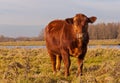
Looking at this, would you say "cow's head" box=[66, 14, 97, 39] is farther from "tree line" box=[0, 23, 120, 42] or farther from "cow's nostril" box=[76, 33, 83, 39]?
"tree line" box=[0, 23, 120, 42]

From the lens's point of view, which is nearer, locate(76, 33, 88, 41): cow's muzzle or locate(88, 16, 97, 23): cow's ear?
locate(76, 33, 88, 41): cow's muzzle

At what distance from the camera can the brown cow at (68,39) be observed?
10.8 m

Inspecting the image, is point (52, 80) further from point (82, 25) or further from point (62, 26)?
point (62, 26)

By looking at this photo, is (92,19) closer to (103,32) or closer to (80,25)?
(80,25)

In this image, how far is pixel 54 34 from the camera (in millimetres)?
12602

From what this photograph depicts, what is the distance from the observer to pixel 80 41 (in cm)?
1097

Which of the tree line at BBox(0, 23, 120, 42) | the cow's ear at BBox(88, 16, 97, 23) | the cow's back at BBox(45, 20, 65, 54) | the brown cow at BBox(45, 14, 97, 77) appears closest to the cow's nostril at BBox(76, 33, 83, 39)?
the brown cow at BBox(45, 14, 97, 77)

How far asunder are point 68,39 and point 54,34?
4.25ft

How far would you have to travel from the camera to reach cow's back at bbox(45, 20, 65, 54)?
1233 centimetres

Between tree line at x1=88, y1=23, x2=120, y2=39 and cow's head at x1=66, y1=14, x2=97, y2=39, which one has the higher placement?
cow's head at x1=66, y1=14, x2=97, y2=39

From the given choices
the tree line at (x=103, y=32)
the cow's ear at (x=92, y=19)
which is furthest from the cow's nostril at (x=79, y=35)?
the tree line at (x=103, y=32)

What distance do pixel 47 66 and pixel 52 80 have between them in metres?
4.54

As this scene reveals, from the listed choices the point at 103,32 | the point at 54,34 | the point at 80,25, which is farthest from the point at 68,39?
the point at 103,32

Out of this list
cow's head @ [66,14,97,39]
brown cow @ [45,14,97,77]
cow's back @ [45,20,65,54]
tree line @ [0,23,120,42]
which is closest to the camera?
cow's head @ [66,14,97,39]
